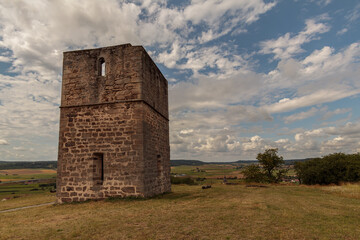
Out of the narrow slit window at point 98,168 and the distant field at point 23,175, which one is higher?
the narrow slit window at point 98,168

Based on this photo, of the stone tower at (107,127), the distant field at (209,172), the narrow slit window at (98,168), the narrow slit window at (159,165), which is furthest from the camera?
the distant field at (209,172)

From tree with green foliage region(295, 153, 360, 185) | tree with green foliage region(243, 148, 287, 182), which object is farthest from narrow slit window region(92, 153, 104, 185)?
tree with green foliage region(295, 153, 360, 185)

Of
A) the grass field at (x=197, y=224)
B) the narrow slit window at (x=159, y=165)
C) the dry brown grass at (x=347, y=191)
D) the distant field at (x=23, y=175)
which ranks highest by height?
the narrow slit window at (x=159, y=165)

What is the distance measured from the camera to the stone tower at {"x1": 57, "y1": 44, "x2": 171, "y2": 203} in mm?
10055

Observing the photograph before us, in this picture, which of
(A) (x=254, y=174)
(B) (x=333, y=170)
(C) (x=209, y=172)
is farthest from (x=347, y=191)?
(C) (x=209, y=172)

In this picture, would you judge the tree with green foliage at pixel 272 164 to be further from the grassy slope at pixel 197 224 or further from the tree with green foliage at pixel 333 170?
the grassy slope at pixel 197 224

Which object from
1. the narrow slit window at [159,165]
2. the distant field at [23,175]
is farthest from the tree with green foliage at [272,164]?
the distant field at [23,175]

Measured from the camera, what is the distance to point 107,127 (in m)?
10.6

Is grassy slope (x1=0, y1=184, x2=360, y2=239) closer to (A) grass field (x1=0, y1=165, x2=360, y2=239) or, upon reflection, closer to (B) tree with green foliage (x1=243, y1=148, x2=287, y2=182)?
(A) grass field (x1=0, y1=165, x2=360, y2=239)

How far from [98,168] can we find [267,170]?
59.3ft

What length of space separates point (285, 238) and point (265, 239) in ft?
1.46

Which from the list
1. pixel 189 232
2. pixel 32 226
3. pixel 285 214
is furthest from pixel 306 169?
pixel 32 226

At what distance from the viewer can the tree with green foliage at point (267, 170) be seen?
73.3ft

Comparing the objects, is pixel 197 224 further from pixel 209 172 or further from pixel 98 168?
pixel 209 172
